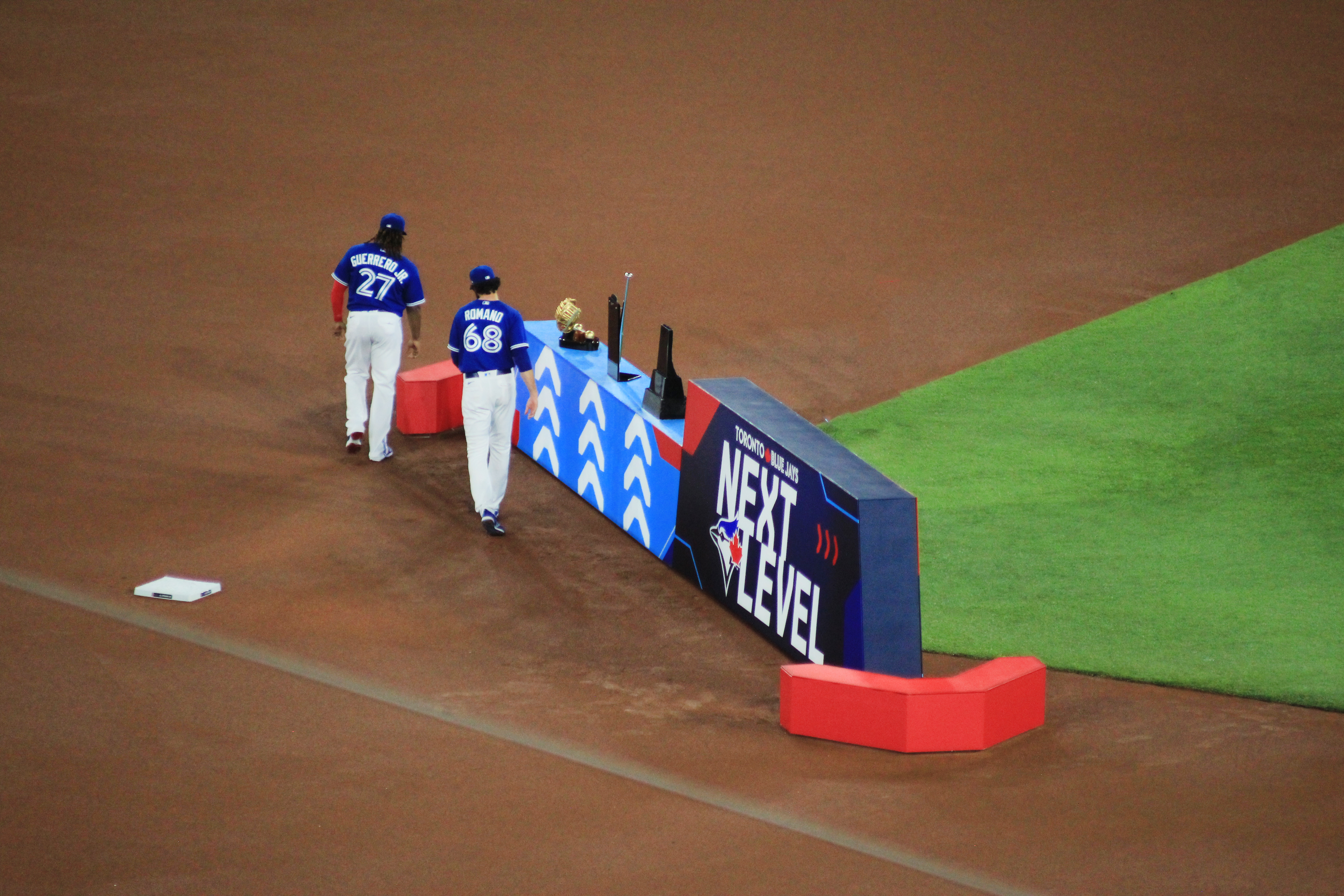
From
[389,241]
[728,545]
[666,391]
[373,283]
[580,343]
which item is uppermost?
[389,241]

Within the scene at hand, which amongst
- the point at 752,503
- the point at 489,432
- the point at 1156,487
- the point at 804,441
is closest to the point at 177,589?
the point at 489,432

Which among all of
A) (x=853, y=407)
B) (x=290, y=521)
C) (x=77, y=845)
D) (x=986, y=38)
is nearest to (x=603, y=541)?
(x=290, y=521)

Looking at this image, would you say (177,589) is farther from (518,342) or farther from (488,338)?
(518,342)

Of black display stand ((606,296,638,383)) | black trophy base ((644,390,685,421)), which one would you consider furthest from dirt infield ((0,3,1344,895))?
black display stand ((606,296,638,383))

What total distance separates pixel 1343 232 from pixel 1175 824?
10.8 metres

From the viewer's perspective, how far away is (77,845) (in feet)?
19.2

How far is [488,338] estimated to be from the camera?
920 cm

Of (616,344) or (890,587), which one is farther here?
(616,344)

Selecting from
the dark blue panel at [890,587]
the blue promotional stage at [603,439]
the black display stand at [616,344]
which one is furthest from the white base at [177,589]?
the dark blue panel at [890,587]

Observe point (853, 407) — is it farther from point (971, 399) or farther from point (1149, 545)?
point (1149, 545)

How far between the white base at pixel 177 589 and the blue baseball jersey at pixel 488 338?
207cm

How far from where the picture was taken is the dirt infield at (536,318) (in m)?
6.14

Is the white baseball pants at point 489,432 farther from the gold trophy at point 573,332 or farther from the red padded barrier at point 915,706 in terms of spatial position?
the red padded barrier at point 915,706

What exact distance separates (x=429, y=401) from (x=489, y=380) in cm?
191
